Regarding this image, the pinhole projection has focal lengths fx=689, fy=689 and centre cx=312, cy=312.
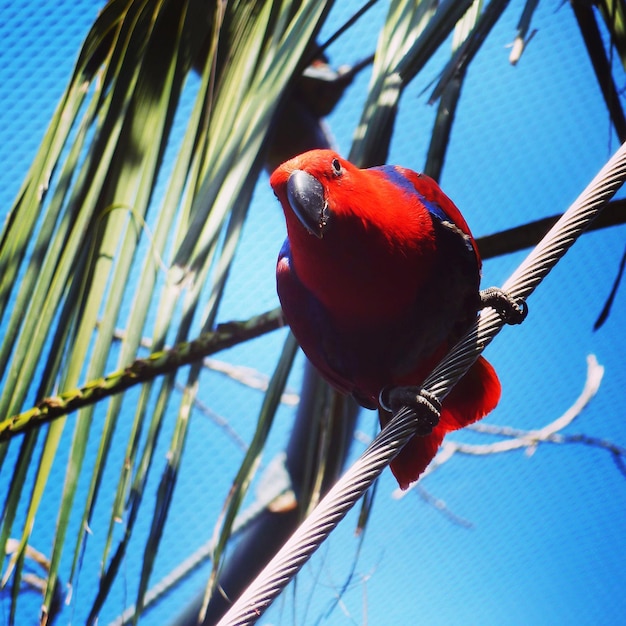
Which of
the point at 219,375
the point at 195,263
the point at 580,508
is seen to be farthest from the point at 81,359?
the point at 580,508

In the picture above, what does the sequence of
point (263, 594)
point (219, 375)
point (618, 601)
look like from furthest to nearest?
point (618, 601) → point (219, 375) → point (263, 594)

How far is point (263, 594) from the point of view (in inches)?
19.0

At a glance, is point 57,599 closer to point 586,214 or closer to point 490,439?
point 586,214

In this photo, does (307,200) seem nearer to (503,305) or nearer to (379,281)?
(379,281)

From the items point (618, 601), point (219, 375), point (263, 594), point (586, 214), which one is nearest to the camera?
point (263, 594)

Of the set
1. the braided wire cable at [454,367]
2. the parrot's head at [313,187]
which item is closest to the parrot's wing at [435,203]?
the parrot's head at [313,187]

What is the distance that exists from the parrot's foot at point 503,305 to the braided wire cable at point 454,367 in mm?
127

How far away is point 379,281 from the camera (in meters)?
0.91

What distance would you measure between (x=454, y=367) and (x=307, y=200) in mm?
308

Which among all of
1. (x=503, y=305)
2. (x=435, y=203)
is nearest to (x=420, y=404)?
(x=503, y=305)

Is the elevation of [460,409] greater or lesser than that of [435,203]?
lesser

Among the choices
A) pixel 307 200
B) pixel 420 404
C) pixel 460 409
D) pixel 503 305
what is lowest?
pixel 460 409

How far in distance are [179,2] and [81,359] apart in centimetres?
44

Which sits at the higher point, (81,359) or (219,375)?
(81,359)
